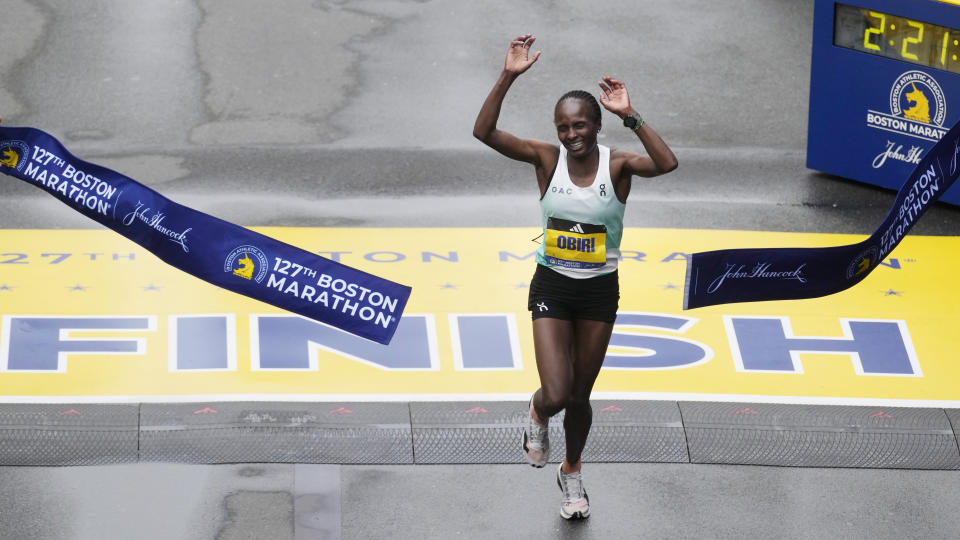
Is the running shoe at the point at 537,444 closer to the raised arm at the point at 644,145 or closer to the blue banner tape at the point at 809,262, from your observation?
Answer: the blue banner tape at the point at 809,262

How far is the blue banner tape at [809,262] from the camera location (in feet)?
23.7

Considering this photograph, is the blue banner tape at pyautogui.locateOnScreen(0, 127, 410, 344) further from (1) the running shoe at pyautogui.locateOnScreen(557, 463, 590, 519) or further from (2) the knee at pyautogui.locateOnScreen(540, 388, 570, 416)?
(1) the running shoe at pyautogui.locateOnScreen(557, 463, 590, 519)

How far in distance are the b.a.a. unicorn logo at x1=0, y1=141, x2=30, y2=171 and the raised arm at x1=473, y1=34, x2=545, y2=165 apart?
239 cm

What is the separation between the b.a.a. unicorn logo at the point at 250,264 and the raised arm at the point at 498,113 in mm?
1238

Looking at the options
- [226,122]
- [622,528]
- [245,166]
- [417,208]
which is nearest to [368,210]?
[417,208]

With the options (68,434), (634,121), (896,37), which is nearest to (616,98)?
(634,121)

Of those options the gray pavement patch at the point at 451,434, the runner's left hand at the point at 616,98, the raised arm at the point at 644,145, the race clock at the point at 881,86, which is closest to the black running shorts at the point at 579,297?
the raised arm at the point at 644,145

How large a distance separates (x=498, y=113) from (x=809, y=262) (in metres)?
1.80

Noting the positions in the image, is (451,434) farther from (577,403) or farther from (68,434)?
(68,434)

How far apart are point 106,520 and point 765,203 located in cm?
617

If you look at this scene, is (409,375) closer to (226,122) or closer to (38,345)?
(38,345)

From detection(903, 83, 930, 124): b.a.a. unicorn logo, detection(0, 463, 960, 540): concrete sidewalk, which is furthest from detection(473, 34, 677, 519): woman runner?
detection(903, 83, 930, 124): b.a.a. unicorn logo

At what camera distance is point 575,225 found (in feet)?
22.7

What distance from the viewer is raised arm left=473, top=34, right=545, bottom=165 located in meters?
6.96
